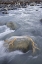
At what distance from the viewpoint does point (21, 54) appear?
6680 millimetres

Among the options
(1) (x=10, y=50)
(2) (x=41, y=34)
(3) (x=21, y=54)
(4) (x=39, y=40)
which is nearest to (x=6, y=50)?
(1) (x=10, y=50)

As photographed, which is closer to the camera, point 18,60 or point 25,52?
point 18,60

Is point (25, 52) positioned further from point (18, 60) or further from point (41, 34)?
point (41, 34)

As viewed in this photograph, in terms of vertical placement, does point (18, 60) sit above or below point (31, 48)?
below

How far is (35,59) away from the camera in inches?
248

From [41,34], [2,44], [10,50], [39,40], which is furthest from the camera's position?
[41,34]

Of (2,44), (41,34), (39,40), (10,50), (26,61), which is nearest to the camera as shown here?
(26,61)

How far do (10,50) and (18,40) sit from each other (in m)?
0.64

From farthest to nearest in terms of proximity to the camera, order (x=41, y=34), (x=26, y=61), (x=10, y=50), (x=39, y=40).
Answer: (x=41, y=34) < (x=39, y=40) < (x=10, y=50) < (x=26, y=61)

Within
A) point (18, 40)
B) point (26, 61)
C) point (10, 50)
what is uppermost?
point (18, 40)

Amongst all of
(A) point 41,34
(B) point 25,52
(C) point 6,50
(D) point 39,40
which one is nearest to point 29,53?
(B) point 25,52

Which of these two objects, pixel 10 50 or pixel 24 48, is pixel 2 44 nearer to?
pixel 10 50

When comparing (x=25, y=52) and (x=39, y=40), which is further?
(x=39, y=40)

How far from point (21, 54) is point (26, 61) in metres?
0.56
